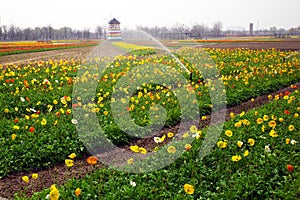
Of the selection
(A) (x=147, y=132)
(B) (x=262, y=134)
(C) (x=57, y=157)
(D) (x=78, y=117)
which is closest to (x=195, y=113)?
(A) (x=147, y=132)

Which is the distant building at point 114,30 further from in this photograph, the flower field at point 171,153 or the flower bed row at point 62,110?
the flower field at point 171,153

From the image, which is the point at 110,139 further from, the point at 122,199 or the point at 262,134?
the point at 262,134

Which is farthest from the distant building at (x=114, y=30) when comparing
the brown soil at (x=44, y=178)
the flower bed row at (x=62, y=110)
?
the brown soil at (x=44, y=178)

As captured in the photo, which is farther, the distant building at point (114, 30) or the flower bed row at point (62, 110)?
the distant building at point (114, 30)

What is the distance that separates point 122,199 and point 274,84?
25.4ft

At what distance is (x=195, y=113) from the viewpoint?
714cm

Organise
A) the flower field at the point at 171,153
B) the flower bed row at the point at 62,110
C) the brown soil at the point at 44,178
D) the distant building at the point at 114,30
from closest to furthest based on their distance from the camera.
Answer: the flower field at the point at 171,153
the brown soil at the point at 44,178
the flower bed row at the point at 62,110
the distant building at the point at 114,30

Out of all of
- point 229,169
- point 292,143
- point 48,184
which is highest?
point 292,143

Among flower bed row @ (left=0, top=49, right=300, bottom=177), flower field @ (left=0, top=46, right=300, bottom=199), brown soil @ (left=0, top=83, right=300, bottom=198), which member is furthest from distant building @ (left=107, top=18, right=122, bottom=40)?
brown soil @ (left=0, top=83, right=300, bottom=198)

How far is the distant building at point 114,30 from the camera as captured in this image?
55.5 m

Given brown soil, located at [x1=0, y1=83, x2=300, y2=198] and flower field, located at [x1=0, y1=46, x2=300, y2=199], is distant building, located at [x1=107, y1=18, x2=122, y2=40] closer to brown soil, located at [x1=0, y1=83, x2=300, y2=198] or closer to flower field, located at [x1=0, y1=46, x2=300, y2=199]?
flower field, located at [x1=0, y1=46, x2=300, y2=199]

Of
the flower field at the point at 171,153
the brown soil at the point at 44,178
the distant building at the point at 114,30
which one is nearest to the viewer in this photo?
the flower field at the point at 171,153

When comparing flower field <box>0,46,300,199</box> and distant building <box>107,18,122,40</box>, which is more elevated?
distant building <box>107,18,122,40</box>

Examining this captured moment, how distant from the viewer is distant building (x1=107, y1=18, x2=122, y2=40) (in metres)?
55.5
